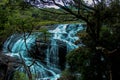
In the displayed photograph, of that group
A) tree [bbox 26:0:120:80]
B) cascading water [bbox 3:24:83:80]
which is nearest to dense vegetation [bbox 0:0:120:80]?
tree [bbox 26:0:120:80]

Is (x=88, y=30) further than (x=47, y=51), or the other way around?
(x=47, y=51)

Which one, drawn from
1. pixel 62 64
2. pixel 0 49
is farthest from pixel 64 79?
pixel 0 49

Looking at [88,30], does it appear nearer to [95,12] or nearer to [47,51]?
[95,12]

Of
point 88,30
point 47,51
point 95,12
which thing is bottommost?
point 47,51

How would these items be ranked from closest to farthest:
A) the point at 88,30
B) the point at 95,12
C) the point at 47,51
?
1. the point at 95,12
2. the point at 88,30
3. the point at 47,51

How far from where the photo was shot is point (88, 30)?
11047mm

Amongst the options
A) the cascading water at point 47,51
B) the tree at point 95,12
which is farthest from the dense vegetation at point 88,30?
the cascading water at point 47,51

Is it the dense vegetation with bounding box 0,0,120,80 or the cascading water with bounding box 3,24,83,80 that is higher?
the dense vegetation with bounding box 0,0,120,80

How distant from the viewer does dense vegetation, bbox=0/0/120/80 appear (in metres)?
10.0

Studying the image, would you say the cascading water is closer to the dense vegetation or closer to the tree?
the dense vegetation

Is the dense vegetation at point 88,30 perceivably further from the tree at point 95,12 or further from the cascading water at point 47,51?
the cascading water at point 47,51

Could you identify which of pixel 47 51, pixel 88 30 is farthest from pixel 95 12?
pixel 47 51

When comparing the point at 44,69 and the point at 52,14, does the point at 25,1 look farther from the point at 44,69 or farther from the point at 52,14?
the point at 44,69

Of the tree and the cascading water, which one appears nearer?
the tree
